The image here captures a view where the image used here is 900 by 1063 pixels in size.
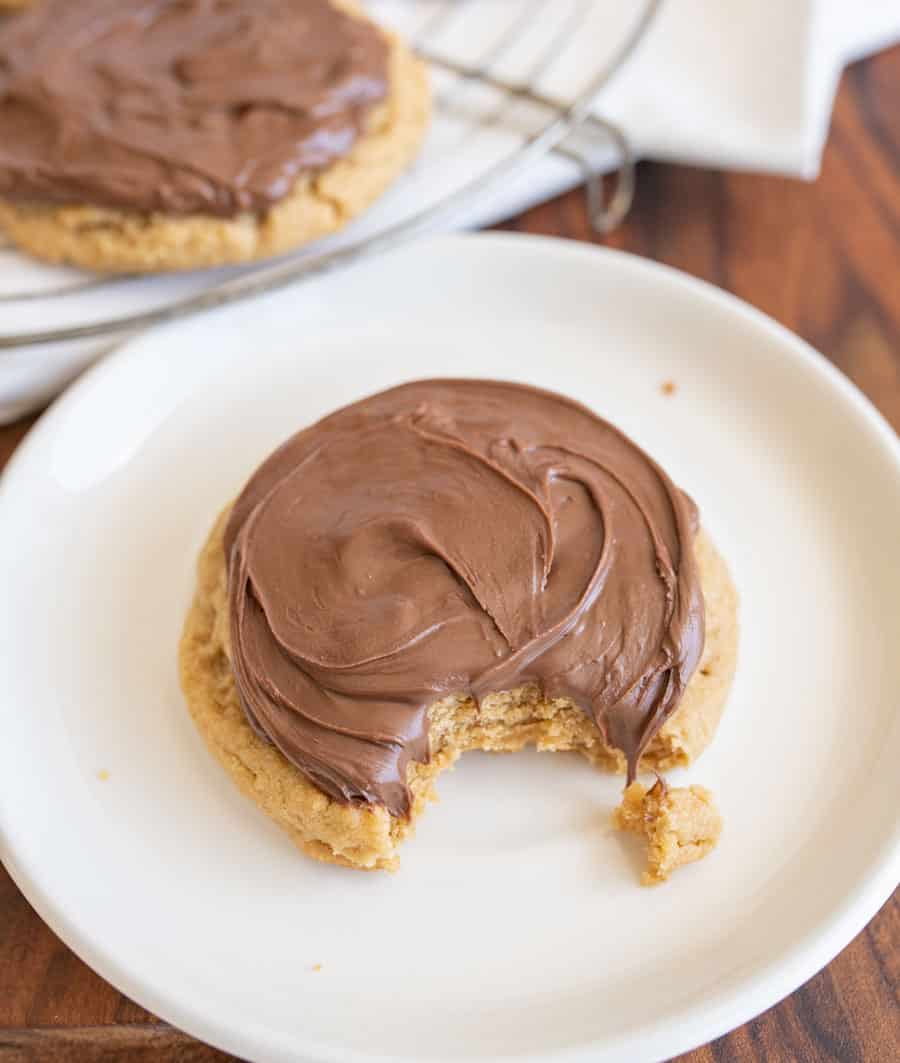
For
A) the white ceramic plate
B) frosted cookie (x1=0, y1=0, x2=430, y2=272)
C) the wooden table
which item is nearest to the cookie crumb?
the white ceramic plate

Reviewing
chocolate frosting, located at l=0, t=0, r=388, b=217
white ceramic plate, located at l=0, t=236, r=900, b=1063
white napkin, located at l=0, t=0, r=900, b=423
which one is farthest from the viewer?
white napkin, located at l=0, t=0, r=900, b=423

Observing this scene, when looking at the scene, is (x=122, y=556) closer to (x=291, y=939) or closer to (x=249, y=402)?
(x=249, y=402)

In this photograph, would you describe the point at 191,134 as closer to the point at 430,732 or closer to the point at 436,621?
the point at 436,621

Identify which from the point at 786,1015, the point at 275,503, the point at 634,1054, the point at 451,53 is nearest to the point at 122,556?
the point at 275,503

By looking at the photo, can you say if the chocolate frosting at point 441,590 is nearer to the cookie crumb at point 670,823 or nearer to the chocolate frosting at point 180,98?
the cookie crumb at point 670,823

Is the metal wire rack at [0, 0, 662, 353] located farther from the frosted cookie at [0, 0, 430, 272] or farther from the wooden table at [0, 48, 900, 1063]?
the wooden table at [0, 48, 900, 1063]

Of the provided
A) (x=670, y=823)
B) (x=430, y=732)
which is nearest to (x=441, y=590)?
(x=430, y=732)
